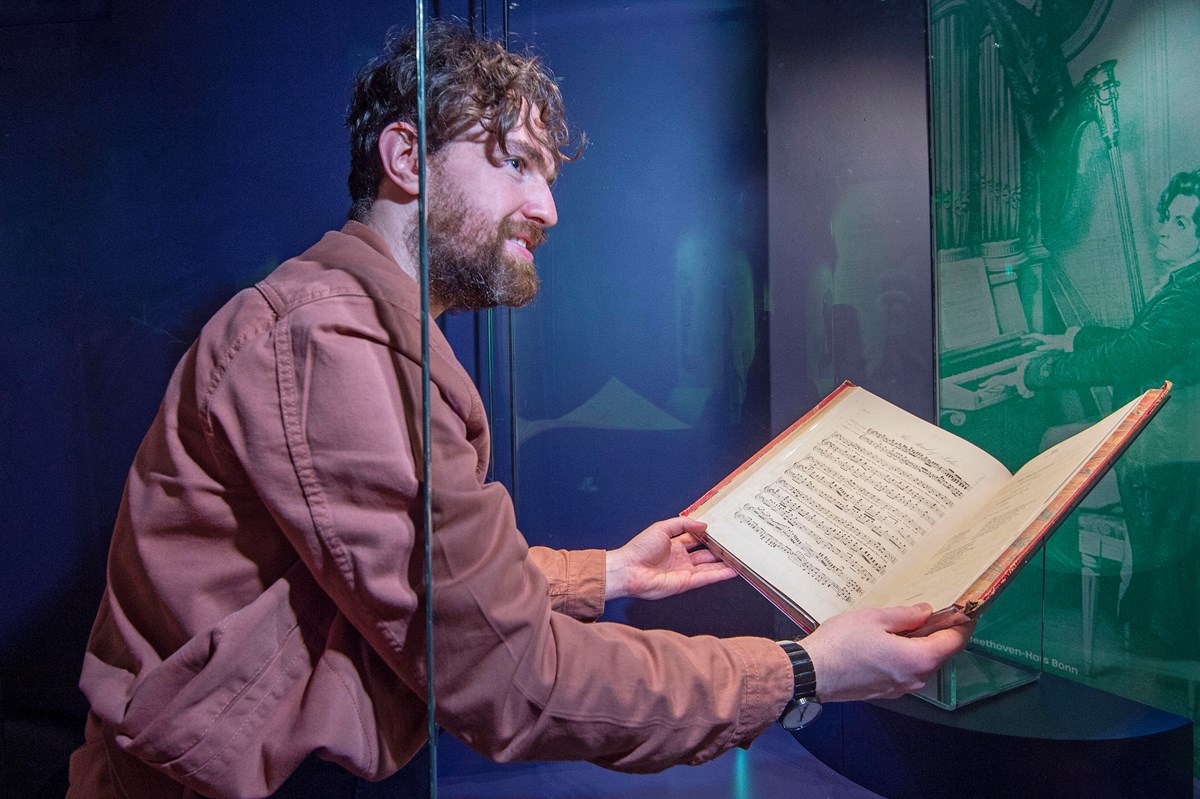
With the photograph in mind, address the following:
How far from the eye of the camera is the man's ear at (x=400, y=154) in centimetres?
110

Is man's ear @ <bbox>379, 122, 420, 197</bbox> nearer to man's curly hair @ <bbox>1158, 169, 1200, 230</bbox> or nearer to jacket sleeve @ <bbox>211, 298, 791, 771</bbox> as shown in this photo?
jacket sleeve @ <bbox>211, 298, 791, 771</bbox>

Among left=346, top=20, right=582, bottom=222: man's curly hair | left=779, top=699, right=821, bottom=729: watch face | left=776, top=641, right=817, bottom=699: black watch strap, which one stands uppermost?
left=346, top=20, right=582, bottom=222: man's curly hair

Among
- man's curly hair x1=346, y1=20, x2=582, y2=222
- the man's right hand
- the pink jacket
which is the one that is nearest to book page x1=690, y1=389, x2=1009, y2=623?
the man's right hand

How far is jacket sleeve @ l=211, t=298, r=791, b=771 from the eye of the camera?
0.75 metres

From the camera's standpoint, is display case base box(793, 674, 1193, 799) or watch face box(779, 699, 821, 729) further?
display case base box(793, 674, 1193, 799)

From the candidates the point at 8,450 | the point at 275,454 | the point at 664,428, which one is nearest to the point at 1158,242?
the point at 664,428

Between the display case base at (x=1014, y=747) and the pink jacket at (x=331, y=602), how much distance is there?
0.65 metres

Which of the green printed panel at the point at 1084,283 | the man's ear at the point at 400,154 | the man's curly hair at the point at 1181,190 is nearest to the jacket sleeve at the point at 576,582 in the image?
the man's ear at the point at 400,154

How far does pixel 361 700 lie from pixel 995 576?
0.72m

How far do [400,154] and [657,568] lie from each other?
2.69 feet

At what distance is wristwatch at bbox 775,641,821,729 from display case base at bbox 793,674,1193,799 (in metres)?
0.59

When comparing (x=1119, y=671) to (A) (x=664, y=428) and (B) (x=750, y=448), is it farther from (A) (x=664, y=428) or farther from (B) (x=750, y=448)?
(A) (x=664, y=428)

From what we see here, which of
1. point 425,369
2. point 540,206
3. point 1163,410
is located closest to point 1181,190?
point 1163,410

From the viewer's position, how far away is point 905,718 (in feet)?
4.67
